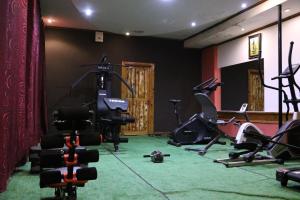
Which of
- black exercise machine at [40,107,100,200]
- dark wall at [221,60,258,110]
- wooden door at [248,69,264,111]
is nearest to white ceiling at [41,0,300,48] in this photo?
dark wall at [221,60,258,110]

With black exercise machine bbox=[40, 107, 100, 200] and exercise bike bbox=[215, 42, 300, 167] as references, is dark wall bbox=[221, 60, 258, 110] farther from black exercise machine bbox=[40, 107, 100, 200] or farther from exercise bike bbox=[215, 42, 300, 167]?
black exercise machine bbox=[40, 107, 100, 200]

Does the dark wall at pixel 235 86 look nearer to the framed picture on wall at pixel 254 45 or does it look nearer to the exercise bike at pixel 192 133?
the framed picture on wall at pixel 254 45

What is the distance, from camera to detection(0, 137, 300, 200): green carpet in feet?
8.57

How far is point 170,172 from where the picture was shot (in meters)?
3.63

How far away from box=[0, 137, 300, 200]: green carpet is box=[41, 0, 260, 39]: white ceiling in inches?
127

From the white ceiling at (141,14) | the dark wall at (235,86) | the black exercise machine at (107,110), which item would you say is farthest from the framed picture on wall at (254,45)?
the black exercise machine at (107,110)

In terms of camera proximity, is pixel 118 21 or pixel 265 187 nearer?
pixel 265 187

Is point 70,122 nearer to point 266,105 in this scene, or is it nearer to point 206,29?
point 266,105

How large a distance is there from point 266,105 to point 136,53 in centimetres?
398

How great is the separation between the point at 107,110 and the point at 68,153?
4.63 metres

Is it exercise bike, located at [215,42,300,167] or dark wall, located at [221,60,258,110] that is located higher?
dark wall, located at [221,60,258,110]

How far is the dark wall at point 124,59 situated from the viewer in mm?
7941

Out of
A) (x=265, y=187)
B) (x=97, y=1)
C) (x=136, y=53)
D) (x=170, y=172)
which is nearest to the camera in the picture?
(x=265, y=187)

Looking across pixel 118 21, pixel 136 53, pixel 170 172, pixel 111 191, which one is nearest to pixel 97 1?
pixel 118 21
